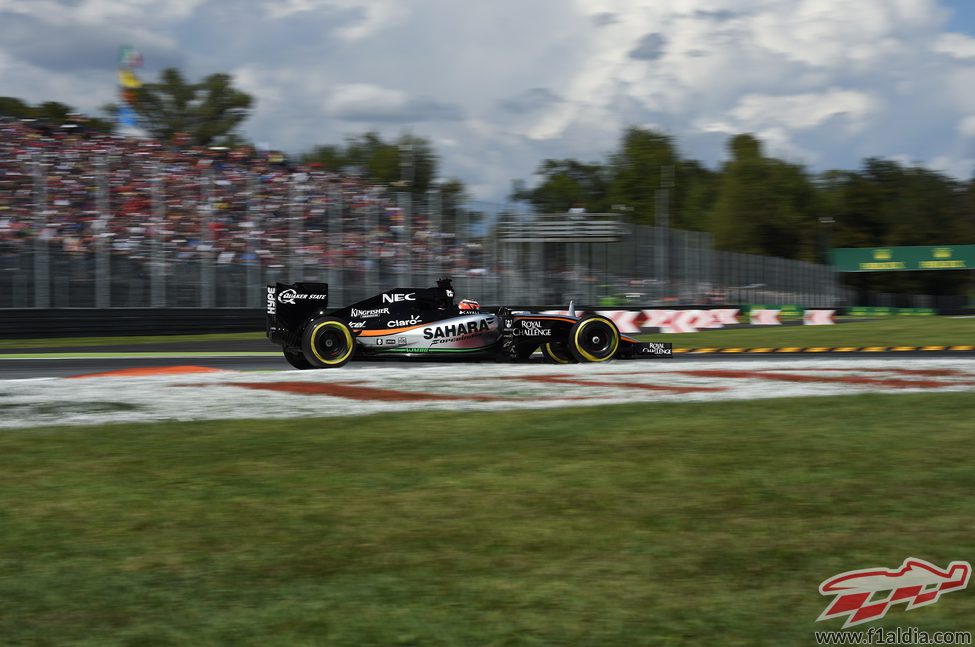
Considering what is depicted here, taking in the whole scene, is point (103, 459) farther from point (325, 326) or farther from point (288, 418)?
point (325, 326)

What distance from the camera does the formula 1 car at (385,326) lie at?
1466cm

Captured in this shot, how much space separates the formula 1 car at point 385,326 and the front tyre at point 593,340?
0.80m

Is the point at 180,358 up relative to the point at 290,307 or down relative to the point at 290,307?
down

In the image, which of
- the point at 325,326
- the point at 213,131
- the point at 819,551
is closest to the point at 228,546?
the point at 819,551

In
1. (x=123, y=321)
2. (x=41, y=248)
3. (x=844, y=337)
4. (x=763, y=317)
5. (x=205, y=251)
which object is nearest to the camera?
(x=41, y=248)

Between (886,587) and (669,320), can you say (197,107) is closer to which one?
(669,320)

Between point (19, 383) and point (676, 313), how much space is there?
1923 centimetres

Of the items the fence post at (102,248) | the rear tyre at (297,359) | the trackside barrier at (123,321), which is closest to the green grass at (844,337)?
the rear tyre at (297,359)

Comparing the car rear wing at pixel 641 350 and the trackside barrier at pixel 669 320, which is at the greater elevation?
the trackside barrier at pixel 669 320

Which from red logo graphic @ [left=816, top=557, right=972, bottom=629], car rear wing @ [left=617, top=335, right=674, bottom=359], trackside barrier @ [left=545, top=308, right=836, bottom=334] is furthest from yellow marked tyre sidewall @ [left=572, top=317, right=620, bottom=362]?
red logo graphic @ [left=816, top=557, right=972, bottom=629]

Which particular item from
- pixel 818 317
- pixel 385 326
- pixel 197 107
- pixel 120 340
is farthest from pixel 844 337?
pixel 197 107

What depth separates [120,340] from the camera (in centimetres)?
2355

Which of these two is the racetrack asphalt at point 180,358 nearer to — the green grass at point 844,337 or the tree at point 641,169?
the green grass at point 844,337

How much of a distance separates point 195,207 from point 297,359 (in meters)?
12.6
